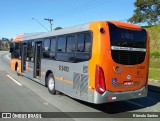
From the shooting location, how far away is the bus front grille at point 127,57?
8.80 metres

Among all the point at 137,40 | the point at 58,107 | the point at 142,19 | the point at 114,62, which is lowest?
the point at 58,107

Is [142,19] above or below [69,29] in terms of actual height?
above

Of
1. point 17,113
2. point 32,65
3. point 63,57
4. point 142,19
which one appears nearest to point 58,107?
point 17,113

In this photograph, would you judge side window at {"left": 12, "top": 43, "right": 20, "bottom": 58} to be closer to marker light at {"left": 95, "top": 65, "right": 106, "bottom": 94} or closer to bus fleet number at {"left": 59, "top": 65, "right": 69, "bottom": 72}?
bus fleet number at {"left": 59, "top": 65, "right": 69, "bottom": 72}

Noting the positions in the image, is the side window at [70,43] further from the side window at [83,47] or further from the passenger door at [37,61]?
the passenger door at [37,61]

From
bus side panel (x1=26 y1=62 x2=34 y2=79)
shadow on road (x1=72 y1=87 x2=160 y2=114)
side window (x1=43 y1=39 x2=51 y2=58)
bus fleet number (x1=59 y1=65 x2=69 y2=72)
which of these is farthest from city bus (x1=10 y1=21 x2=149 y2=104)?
bus side panel (x1=26 y1=62 x2=34 y2=79)

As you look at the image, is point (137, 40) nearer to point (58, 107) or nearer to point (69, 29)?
point (69, 29)

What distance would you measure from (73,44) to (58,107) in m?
2.31

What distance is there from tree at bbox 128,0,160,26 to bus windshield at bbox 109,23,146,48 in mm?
60294

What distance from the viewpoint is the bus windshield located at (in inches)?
345

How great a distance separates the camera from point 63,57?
35.3 ft

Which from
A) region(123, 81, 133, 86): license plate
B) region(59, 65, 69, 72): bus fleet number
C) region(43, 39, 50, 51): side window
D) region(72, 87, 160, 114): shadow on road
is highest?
region(43, 39, 50, 51): side window

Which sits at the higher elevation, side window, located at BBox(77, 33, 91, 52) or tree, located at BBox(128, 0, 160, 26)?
tree, located at BBox(128, 0, 160, 26)

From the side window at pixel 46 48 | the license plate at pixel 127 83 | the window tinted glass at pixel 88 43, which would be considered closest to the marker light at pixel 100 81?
the window tinted glass at pixel 88 43
